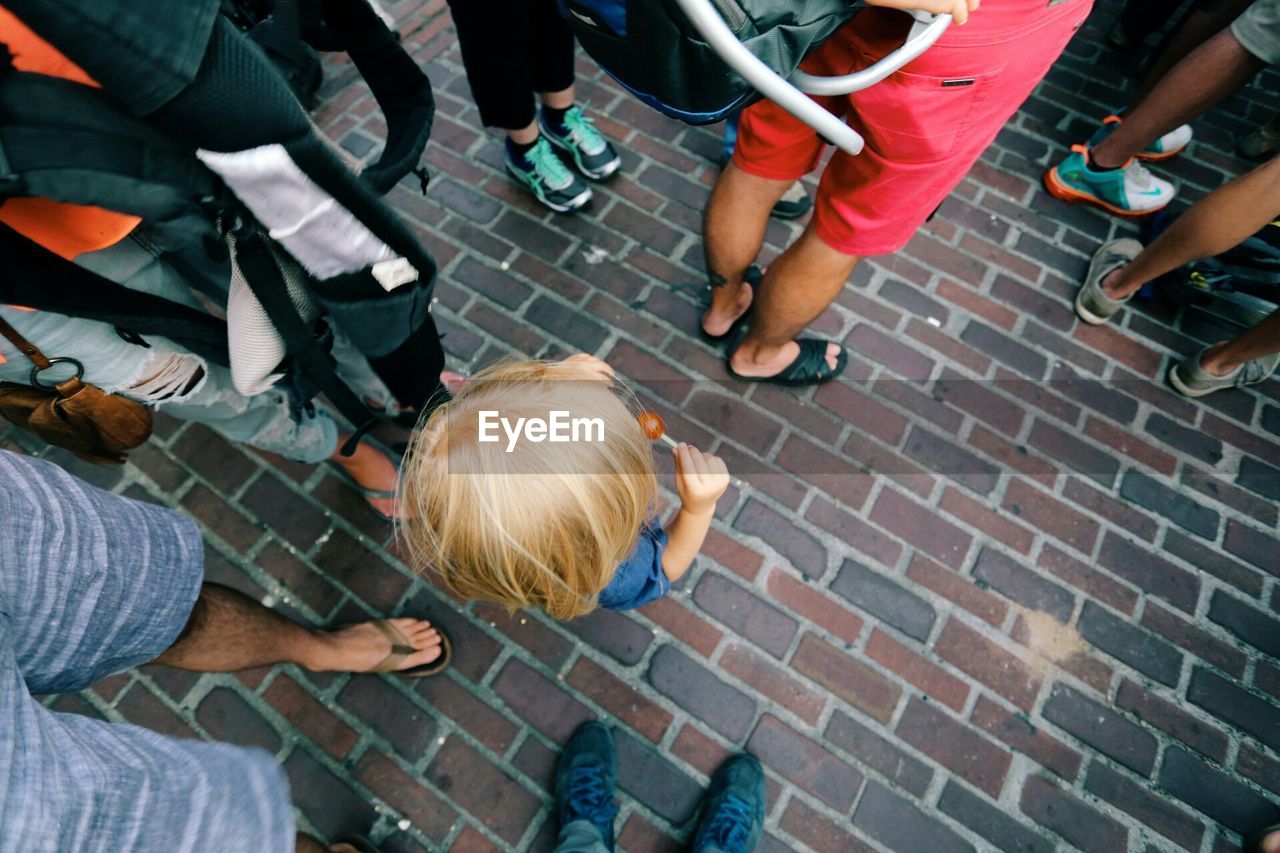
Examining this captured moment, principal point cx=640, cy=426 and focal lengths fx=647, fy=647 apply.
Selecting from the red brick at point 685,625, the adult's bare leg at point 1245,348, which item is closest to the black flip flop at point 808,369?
the red brick at point 685,625

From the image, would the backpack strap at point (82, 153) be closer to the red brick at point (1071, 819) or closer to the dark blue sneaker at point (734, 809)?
the dark blue sneaker at point (734, 809)

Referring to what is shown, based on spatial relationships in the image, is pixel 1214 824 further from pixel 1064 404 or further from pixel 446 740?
pixel 446 740

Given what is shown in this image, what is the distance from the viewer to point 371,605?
2.19m

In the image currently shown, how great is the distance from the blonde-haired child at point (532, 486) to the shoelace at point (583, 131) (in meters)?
1.76

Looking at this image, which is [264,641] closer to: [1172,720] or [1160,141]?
[1172,720]

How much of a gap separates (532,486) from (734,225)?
→ 4.14 feet

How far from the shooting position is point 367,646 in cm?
199

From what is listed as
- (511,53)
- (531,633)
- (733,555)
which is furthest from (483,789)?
(511,53)

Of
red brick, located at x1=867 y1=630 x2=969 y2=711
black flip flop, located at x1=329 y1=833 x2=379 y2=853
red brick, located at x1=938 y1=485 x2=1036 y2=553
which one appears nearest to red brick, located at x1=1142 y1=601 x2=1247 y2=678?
red brick, located at x1=938 y1=485 x2=1036 y2=553

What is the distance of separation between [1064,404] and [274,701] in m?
3.01

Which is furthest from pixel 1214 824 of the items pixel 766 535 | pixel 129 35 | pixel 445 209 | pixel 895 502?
pixel 445 209

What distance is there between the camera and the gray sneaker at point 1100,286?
261cm

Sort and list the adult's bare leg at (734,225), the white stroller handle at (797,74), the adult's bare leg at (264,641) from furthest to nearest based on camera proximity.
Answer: the adult's bare leg at (734,225), the adult's bare leg at (264,641), the white stroller handle at (797,74)

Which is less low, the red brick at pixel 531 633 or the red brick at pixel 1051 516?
the red brick at pixel 1051 516
